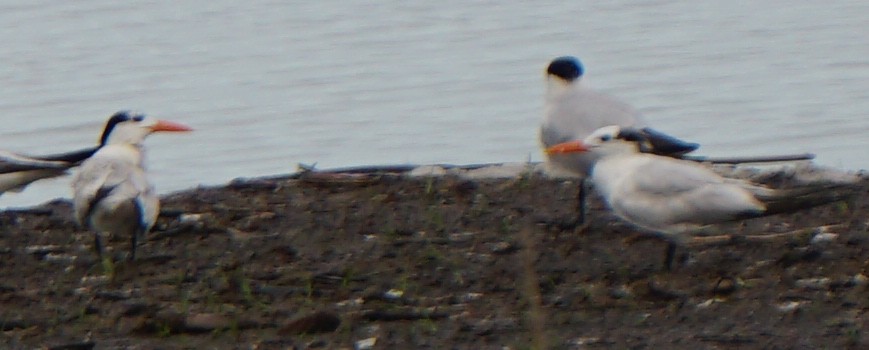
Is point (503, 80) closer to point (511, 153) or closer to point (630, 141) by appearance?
point (511, 153)

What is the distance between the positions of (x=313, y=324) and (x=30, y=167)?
7.66ft

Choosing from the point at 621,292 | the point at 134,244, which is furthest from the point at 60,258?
the point at 621,292

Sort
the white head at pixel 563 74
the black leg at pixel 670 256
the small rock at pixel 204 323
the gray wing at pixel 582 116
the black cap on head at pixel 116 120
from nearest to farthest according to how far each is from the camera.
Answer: the small rock at pixel 204 323, the black leg at pixel 670 256, the gray wing at pixel 582 116, the black cap on head at pixel 116 120, the white head at pixel 563 74

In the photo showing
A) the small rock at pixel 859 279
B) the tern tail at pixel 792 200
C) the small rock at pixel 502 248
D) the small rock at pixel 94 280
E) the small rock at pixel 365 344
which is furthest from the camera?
the small rock at pixel 502 248

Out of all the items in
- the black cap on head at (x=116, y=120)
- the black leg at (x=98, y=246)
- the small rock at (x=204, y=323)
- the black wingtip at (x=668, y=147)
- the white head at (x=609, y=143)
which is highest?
the black cap on head at (x=116, y=120)

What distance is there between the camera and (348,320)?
17.2ft

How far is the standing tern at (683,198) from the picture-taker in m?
5.77

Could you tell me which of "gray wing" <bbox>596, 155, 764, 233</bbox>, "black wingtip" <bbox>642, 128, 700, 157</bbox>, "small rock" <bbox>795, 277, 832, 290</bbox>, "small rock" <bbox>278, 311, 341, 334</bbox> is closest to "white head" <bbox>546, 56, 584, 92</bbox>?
"black wingtip" <bbox>642, 128, 700, 157</bbox>

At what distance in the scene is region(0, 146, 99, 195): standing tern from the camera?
711 centimetres

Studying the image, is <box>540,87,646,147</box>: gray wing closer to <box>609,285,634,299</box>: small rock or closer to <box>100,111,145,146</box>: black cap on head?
<box>609,285,634,299</box>: small rock

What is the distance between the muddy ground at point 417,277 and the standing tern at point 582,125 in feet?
0.67

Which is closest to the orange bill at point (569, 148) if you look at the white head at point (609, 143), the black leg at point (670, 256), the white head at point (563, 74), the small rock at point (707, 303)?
the white head at point (609, 143)

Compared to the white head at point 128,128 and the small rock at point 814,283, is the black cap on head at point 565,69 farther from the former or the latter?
the small rock at point 814,283

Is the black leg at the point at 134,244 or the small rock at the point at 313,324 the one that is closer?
the small rock at the point at 313,324
